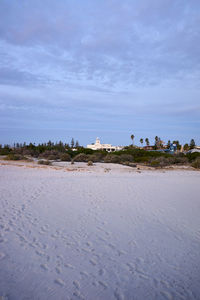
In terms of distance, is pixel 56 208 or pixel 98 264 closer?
pixel 98 264

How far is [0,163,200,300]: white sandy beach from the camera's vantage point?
11.8 ft

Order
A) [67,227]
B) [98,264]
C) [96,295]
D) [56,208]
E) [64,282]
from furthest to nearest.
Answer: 1. [56,208]
2. [67,227]
3. [98,264]
4. [64,282]
5. [96,295]

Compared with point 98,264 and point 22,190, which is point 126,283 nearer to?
point 98,264

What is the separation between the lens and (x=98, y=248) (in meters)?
4.91

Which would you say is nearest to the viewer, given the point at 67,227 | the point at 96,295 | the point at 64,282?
the point at 96,295

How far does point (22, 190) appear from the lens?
10.3 metres

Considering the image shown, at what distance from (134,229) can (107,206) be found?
2.21 m

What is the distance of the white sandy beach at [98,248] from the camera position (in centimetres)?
360

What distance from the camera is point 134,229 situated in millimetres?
6078

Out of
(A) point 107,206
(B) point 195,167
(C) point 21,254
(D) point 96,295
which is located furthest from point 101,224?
(B) point 195,167

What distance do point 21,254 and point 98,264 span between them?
5.02ft

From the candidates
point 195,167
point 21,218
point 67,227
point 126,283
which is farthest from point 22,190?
point 195,167

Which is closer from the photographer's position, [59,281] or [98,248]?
[59,281]

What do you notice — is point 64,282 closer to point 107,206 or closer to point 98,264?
point 98,264
